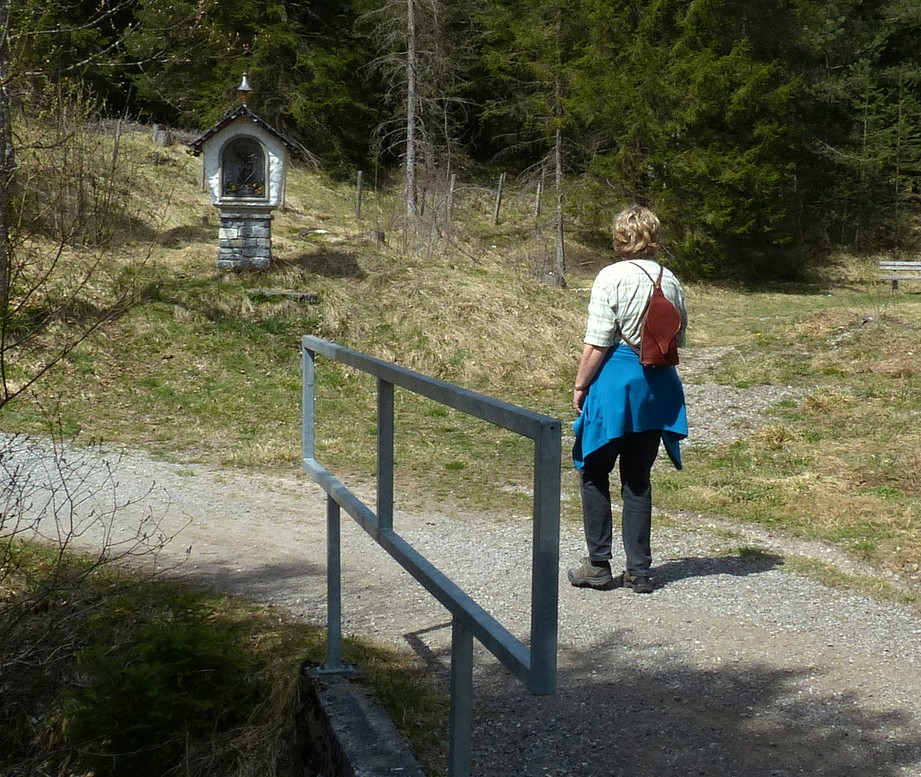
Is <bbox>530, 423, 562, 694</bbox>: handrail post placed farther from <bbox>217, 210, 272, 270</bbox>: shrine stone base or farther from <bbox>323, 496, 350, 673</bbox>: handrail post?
<bbox>217, 210, 272, 270</bbox>: shrine stone base

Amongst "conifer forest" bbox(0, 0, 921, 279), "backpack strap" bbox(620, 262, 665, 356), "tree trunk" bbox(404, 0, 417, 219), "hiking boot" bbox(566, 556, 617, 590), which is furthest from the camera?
"conifer forest" bbox(0, 0, 921, 279)

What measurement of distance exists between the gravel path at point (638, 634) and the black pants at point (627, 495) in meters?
0.26

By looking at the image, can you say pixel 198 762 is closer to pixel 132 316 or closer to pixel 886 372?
pixel 132 316

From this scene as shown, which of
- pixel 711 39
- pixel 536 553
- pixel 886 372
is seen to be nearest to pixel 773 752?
pixel 536 553

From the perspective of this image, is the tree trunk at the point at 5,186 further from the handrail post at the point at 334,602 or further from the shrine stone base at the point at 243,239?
the shrine stone base at the point at 243,239

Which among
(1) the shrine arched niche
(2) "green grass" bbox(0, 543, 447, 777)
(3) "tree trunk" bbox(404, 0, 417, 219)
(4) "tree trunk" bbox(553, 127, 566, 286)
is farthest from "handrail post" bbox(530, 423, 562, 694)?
(4) "tree trunk" bbox(553, 127, 566, 286)

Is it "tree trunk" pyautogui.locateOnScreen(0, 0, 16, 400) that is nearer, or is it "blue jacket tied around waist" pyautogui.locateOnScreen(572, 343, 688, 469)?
"tree trunk" pyautogui.locateOnScreen(0, 0, 16, 400)

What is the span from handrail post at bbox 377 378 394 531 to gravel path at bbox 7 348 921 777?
103 cm

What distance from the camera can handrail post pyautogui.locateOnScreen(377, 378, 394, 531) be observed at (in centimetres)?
351

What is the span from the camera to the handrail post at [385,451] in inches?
138

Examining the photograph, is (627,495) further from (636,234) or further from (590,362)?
(636,234)

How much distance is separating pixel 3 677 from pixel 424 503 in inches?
158

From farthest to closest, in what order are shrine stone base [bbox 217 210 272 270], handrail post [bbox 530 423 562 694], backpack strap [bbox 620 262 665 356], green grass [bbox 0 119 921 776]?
shrine stone base [bbox 217 210 272 270] → green grass [bbox 0 119 921 776] → backpack strap [bbox 620 262 665 356] → handrail post [bbox 530 423 562 694]

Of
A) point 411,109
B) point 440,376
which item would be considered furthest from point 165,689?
point 411,109
